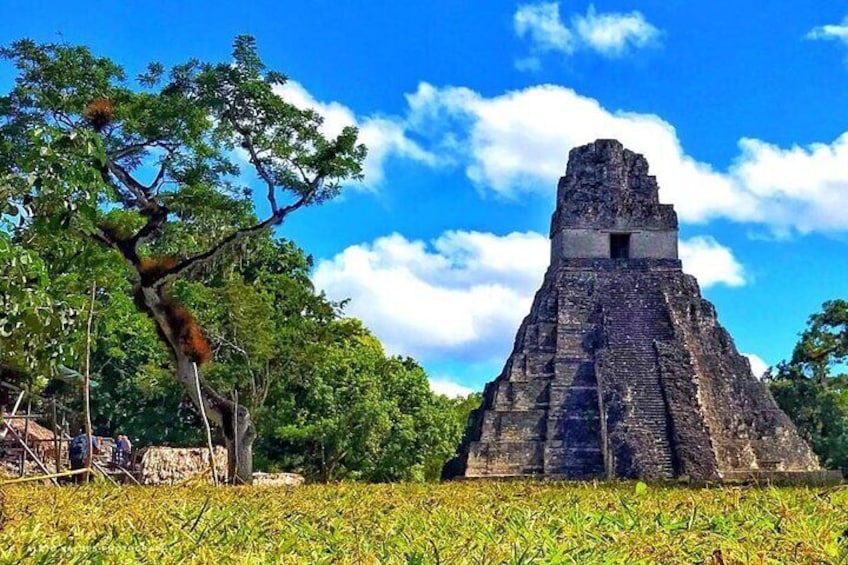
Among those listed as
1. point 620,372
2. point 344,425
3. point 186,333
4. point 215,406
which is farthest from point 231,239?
point 344,425

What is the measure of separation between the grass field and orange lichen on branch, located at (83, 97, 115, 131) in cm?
882

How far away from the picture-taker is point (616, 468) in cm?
1827

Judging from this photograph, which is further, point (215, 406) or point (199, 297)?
point (199, 297)

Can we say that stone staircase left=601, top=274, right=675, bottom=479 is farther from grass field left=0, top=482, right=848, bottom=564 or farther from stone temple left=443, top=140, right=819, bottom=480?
grass field left=0, top=482, right=848, bottom=564

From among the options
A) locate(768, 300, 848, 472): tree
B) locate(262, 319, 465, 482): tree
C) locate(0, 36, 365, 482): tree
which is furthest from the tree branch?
locate(768, 300, 848, 472): tree

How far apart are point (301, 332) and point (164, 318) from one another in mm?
9505

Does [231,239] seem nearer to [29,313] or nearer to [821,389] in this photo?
[29,313]

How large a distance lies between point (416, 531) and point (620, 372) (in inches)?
693

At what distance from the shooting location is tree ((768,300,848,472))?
87.8 ft

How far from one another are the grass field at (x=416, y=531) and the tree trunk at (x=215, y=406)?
834 cm

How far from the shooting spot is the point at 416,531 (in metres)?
2.94

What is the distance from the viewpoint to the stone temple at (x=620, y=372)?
61.4 ft

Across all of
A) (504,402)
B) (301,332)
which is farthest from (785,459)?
(301,332)

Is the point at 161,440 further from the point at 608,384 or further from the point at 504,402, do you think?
the point at 608,384
